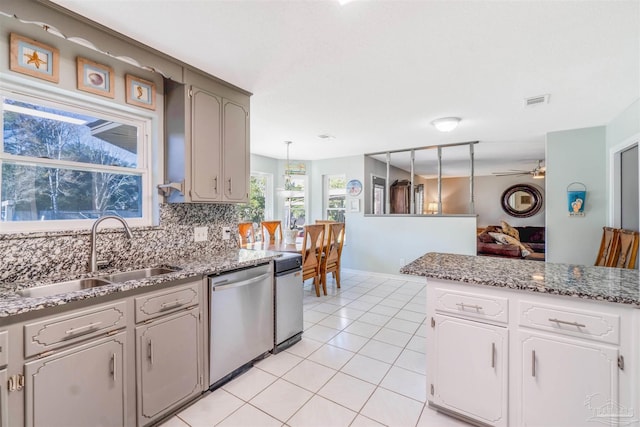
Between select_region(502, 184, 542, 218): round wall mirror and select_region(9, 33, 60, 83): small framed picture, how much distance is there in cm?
961

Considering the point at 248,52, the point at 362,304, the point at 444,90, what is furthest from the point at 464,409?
the point at 248,52

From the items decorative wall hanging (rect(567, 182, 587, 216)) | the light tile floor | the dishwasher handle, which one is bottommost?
the light tile floor

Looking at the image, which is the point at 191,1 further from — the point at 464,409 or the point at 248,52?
the point at 464,409

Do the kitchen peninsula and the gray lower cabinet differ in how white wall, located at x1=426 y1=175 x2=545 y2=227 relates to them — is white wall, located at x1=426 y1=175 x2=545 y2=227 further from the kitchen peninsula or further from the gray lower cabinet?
the gray lower cabinet

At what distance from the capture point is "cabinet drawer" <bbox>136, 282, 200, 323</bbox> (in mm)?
1551

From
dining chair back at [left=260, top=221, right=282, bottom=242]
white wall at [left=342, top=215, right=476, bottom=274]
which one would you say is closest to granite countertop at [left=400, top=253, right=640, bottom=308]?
white wall at [left=342, top=215, right=476, bottom=274]

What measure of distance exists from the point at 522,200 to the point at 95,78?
31.5 feet

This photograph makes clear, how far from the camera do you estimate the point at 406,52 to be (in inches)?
76.8

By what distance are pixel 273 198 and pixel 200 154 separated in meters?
3.62

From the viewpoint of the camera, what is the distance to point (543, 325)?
56.2 inches

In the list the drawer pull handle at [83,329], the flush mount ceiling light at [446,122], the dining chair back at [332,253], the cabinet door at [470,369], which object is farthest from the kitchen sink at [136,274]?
the flush mount ceiling light at [446,122]

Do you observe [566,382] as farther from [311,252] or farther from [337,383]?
[311,252]

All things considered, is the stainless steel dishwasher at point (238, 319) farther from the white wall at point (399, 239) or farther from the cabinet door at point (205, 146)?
the white wall at point (399, 239)

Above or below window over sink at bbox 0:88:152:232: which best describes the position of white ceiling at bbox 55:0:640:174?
above
